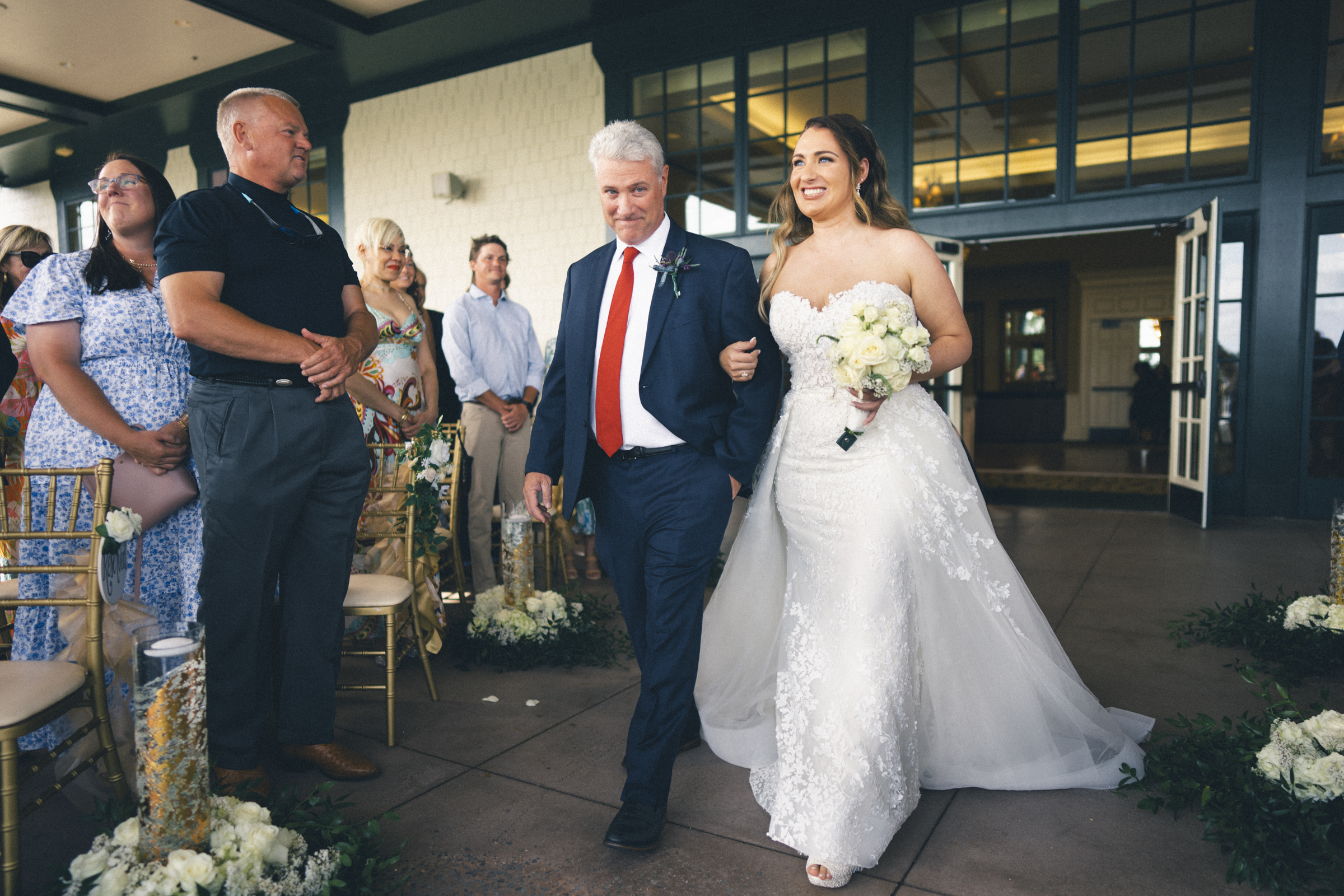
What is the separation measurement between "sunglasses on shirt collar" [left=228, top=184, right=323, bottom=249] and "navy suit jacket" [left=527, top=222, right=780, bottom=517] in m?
0.76

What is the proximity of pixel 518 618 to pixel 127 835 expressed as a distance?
6.61 ft

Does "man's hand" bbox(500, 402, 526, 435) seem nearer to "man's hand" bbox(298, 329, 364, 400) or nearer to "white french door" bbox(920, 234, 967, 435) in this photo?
"man's hand" bbox(298, 329, 364, 400)

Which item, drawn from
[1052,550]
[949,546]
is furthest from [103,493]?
[1052,550]

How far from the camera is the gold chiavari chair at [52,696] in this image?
1632 millimetres

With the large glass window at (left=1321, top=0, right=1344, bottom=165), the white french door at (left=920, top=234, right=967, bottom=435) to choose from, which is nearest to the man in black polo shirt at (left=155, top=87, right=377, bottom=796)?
the white french door at (left=920, top=234, right=967, bottom=435)

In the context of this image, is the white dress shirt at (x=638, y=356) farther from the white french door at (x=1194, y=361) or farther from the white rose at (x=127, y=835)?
the white french door at (x=1194, y=361)

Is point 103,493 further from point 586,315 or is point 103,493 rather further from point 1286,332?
point 1286,332

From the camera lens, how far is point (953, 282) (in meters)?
7.00

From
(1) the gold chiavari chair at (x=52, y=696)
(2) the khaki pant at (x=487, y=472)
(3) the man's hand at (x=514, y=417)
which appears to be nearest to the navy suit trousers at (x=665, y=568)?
(1) the gold chiavari chair at (x=52, y=696)

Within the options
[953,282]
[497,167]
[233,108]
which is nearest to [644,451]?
[233,108]

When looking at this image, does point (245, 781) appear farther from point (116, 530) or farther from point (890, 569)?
point (890, 569)

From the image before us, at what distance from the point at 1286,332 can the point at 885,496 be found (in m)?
6.21

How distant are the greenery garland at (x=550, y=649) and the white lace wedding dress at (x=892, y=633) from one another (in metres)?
1.15

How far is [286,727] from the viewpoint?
7.98 ft
